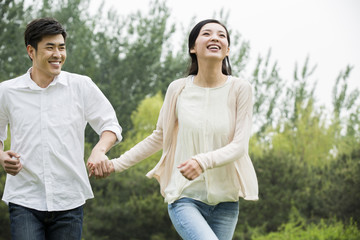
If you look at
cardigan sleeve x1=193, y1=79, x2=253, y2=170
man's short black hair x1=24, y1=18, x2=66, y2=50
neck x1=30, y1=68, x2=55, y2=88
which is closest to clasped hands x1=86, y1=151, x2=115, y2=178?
neck x1=30, y1=68, x2=55, y2=88

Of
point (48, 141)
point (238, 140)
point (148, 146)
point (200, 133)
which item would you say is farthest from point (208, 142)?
point (48, 141)

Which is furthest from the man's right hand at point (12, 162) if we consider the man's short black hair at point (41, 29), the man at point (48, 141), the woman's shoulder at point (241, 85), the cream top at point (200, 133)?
the woman's shoulder at point (241, 85)

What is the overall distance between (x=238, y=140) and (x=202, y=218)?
1.73 ft

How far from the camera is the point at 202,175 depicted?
12.0 ft

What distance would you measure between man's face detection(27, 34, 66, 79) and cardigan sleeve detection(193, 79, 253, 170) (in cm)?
107

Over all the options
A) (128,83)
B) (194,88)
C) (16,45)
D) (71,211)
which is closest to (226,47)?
(194,88)

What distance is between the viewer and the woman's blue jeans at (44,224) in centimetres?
334

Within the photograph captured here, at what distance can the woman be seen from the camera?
3.57 metres

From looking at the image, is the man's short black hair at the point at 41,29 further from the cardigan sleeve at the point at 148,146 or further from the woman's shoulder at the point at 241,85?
the woman's shoulder at the point at 241,85

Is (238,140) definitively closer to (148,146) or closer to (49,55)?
(148,146)

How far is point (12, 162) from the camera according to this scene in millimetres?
3355

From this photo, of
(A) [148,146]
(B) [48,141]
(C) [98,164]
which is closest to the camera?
(B) [48,141]

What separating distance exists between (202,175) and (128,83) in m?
25.9

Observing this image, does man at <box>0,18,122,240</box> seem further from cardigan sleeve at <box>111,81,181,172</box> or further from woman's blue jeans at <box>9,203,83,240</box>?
cardigan sleeve at <box>111,81,181,172</box>
